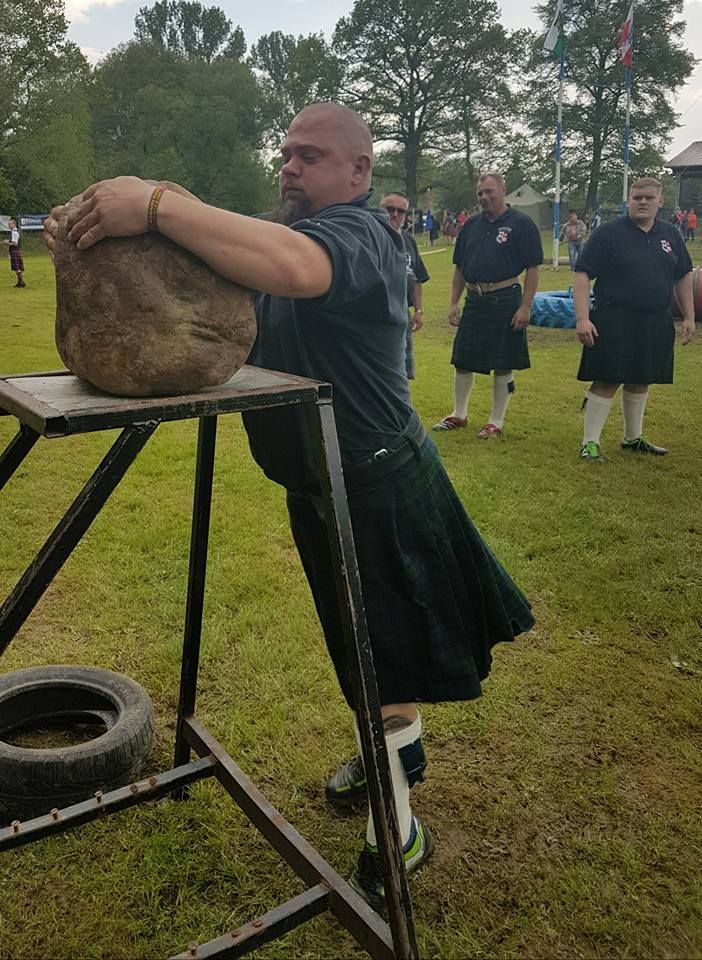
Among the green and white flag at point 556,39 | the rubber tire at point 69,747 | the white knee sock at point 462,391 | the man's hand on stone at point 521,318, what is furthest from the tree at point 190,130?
the rubber tire at point 69,747

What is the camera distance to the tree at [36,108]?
31562 millimetres

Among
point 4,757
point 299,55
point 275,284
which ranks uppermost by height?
point 299,55

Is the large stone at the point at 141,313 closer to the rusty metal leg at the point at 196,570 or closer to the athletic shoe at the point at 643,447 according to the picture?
the rusty metal leg at the point at 196,570

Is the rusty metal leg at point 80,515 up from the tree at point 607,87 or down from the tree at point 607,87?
down

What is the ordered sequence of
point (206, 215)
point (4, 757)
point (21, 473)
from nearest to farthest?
point (206, 215) < point (4, 757) < point (21, 473)

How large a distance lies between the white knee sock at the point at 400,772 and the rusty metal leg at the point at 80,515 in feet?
3.01

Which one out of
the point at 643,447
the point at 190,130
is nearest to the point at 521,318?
the point at 643,447

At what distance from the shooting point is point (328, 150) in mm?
1583

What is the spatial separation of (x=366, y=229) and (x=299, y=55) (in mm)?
49196

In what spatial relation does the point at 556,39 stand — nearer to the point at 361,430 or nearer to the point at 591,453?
the point at 591,453

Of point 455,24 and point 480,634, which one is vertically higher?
point 455,24

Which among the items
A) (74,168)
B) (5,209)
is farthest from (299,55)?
(5,209)

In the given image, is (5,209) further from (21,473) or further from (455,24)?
(21,473)

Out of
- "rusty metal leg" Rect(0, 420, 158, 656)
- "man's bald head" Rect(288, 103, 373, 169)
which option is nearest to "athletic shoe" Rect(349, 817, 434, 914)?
"rusty metal leg" Rect(0, 420, 158, 656)
